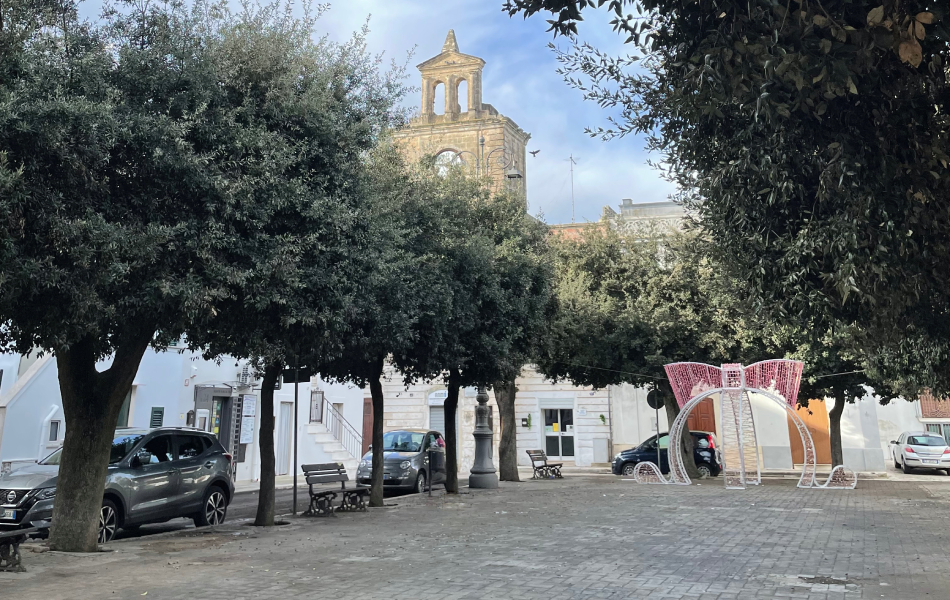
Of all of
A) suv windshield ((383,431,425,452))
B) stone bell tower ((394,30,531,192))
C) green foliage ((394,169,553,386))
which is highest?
stone bell tower ((394,30,531,192))

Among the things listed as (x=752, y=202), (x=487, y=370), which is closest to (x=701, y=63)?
(x=752, y=202)

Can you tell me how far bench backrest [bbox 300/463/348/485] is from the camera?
46.2 ft

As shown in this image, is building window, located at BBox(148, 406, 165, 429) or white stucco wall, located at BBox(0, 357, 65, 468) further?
building window, located at BBox(148, 406, 165, 429)

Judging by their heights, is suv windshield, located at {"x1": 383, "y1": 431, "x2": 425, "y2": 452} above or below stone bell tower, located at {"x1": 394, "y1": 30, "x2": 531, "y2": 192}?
below

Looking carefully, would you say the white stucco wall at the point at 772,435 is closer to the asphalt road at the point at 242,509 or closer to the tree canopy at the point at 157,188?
the asphalt road at the point at 242,509

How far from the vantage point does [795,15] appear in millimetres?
4406

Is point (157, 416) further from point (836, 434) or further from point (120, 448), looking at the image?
point (836, 434)

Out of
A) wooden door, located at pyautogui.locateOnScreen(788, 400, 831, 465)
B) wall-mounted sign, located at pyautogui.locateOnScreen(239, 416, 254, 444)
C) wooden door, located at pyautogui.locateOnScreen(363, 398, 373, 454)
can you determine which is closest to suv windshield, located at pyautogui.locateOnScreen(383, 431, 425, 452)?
wall-mounted sign, located at pyautogui.locateOnScreen(239, 416, 254, 444)

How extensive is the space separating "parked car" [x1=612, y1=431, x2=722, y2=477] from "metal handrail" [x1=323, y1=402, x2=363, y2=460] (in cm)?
1003

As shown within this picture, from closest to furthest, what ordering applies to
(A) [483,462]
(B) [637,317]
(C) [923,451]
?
(A) [483,462], (B) [637,317], (C) [923,451]

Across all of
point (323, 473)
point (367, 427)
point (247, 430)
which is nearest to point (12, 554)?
point (323, 473)

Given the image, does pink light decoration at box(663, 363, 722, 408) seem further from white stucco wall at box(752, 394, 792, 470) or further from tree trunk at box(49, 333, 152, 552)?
tree trunk at box(49, 333, 152, 552)

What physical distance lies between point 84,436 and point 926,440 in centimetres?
2862

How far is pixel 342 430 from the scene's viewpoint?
2889cm
